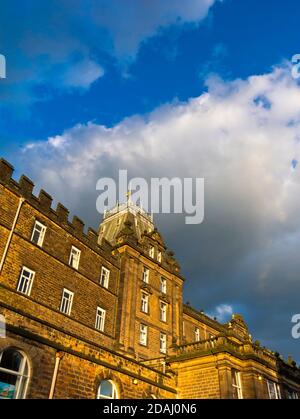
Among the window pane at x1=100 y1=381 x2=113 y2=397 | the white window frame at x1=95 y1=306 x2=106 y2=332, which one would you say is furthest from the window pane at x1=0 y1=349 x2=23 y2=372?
the white window frame at x1=95 y1=306 x2=106 y2=332

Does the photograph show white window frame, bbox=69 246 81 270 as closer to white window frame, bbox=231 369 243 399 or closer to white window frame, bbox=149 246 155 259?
white window frame, bbox=149 246 155 259

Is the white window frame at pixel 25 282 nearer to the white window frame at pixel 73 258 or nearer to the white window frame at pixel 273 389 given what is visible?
the white window frame at pixel 73 258

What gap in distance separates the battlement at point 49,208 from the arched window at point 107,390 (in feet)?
44.2

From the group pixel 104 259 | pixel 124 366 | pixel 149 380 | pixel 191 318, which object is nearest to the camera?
pixel 124 366

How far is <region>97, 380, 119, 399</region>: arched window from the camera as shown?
17062mm

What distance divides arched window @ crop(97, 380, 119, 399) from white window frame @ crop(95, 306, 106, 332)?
11065mm

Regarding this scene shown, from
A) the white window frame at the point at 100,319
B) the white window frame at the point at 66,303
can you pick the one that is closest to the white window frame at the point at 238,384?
the white window frame at the point at 100,319

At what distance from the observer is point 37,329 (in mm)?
15344

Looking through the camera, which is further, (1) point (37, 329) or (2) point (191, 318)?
(2) point (191, 318)

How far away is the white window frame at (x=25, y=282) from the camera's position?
22.7 m

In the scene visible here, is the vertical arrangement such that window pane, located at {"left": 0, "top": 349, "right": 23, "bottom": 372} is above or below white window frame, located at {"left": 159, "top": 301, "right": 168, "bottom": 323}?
below

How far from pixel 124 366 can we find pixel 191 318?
25890 mm
